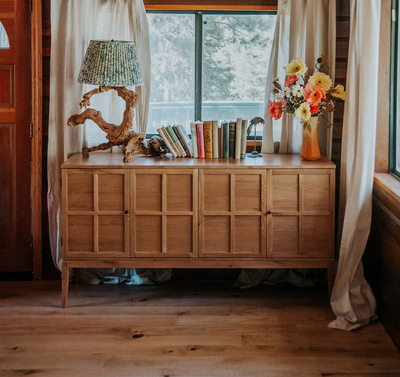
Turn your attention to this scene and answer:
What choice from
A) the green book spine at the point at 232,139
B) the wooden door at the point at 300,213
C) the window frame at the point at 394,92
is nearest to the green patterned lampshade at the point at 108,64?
the green book spine at the point at 232,139

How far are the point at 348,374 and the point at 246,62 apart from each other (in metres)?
2.05

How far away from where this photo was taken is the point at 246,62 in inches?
129

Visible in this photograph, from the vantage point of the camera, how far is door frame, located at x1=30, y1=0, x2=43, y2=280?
3.09 metres

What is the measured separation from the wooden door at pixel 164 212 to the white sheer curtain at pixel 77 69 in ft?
1.87

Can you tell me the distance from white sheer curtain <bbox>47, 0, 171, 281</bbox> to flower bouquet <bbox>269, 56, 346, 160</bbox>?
2.96 ft

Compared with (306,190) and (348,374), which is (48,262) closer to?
(306,190)

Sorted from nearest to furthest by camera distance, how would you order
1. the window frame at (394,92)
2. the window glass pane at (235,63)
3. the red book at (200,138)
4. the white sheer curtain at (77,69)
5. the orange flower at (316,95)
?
the window frame at (394,92) < the orange flower at (316,95) < the red book at (200,138) < the white sheer curtain at (77,69) < the window glass pane at (235,63)

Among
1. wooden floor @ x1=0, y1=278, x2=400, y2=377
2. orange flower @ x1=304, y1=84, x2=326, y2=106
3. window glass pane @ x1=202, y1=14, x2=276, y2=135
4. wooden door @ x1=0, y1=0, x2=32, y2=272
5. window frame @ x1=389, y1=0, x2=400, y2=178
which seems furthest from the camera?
window glass pane @ x1=202, y1=14, x2=276, y2=135

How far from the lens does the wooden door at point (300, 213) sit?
2.75m

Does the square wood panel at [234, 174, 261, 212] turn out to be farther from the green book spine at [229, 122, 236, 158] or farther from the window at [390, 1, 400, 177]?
the window at [390, 1, 400, 177]

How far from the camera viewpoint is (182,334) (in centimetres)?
258

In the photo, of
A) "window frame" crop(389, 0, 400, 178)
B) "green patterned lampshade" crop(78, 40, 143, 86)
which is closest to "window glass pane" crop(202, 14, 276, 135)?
"green patterned lampshade" crop(78, 40, 143, 86)

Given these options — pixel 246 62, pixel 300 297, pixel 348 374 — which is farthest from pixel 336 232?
pixel 246 62

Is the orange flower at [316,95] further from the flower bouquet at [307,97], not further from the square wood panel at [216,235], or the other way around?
the square wood panel at [216,235]
